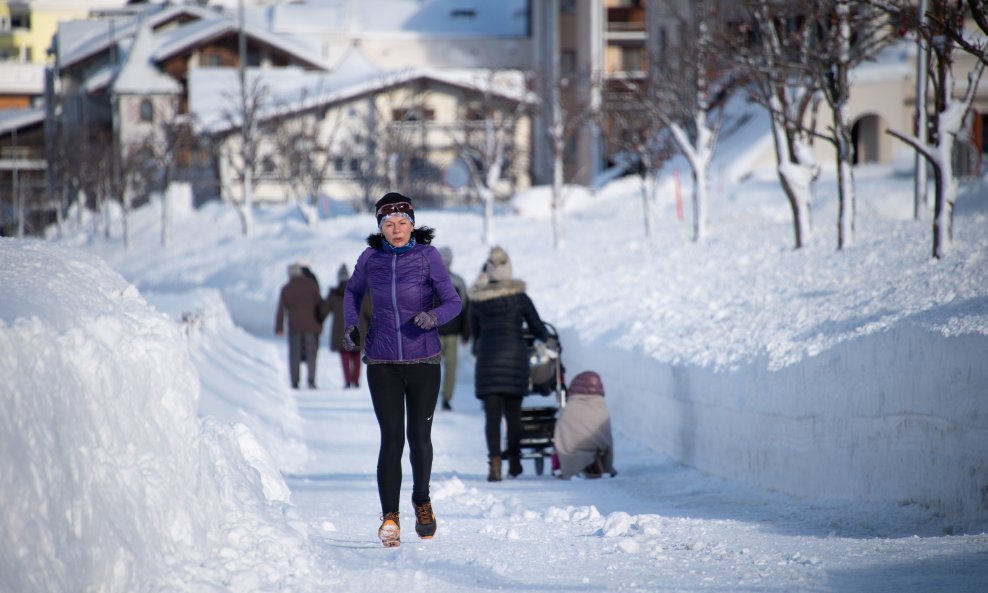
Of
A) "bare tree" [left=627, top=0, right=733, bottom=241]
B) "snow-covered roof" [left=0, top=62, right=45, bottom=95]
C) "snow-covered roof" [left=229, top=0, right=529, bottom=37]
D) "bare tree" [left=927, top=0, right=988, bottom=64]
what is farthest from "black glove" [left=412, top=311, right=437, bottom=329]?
"snow-covered roof" [left=0, top=62, right=45, bottom=95]

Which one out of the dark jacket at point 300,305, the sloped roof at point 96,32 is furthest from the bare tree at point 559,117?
the sloped roof at point 96,32

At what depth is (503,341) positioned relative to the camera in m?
10.3

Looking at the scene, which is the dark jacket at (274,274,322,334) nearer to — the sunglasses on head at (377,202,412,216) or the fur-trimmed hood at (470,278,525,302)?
the fur-trimmed hood at (470,278,525,302)

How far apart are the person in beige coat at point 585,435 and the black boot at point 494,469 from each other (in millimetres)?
504

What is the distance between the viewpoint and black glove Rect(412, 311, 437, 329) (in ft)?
20.8

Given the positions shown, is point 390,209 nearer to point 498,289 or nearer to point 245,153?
point 498,289

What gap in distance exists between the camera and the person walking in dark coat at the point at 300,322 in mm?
17500

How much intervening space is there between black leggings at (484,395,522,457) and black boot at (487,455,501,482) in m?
0.04

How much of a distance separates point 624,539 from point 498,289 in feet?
13.4

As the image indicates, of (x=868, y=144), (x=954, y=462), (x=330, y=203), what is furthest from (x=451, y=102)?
(x=954, y=462)

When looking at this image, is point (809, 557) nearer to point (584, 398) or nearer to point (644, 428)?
point (584, 398)

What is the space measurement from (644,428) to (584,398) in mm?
2397

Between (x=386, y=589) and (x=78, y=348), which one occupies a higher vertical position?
(x=78, y=348)

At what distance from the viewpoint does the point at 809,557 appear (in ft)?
19.7
